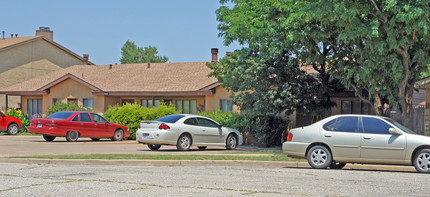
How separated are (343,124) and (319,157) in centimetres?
107

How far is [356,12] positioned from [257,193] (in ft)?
28.9

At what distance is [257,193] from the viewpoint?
10.9 metres

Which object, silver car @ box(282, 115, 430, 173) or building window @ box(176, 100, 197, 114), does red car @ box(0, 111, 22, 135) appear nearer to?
building window @ box(176, 100, 197, 114)

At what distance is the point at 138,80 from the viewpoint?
43719 millimetres

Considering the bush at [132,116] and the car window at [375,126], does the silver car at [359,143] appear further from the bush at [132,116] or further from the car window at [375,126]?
the bush at [132,116]

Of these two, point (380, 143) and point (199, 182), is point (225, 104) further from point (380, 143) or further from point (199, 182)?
point (199, 182)

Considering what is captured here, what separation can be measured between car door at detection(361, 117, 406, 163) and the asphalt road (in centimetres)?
104

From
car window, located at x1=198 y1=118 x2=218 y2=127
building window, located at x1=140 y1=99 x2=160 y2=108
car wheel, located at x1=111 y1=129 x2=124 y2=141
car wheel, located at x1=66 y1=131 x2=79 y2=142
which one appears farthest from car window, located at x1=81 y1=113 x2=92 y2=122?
building window, located at x1=140 y1=99 x2=160 y2=108

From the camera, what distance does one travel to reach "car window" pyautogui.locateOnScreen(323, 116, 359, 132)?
655 inches

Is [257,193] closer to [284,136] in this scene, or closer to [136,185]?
[136,185]

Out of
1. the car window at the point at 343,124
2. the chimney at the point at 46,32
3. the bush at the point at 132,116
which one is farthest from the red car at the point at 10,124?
the car window at the point at 343,124

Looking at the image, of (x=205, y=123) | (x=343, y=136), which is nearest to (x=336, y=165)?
(x=343, y=136)

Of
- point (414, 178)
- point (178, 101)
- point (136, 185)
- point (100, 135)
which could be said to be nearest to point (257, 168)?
point (414, 178)

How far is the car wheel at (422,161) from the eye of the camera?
15.8m
